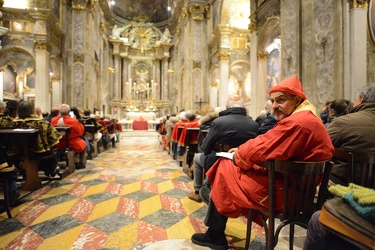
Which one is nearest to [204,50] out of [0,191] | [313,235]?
[0,191]

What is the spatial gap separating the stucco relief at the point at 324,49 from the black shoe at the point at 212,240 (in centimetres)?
428

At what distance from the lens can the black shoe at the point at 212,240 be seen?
205 centimetres

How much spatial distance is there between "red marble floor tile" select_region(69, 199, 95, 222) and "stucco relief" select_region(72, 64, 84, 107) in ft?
33.5

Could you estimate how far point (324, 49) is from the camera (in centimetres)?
516

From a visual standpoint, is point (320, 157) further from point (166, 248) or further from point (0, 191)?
point (0, 191)

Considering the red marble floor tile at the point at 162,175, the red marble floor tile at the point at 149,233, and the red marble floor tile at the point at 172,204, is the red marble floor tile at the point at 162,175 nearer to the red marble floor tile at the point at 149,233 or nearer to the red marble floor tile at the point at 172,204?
the red marble floor tile at the point at 172,204

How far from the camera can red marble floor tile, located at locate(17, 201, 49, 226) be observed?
8.73ft

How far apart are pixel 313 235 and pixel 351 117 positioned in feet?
4.90

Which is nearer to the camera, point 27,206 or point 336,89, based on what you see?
point 27,206

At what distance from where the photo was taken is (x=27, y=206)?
3.09m

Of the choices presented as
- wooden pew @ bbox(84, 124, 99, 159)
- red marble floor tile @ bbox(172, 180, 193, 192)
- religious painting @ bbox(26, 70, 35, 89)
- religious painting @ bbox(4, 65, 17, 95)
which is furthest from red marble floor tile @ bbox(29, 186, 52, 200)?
religious painting @ bbox(26, 70, 35, 89)

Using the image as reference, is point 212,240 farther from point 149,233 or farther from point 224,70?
point 224,70

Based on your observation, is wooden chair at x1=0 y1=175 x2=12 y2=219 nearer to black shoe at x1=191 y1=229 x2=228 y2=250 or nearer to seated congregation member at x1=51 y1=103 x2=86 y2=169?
black shoe at x1=191 y1=229 x2=228 y2=250

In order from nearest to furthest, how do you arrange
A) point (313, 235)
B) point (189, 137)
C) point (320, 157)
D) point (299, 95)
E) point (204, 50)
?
point (313, 235) → point (320, 157) → point (299, 95) → point (189, 137) → point (204, 50)
